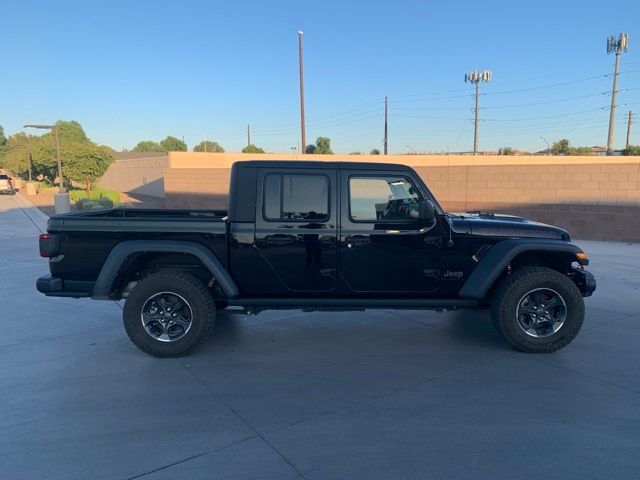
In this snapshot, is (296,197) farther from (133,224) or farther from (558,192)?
(558,192)

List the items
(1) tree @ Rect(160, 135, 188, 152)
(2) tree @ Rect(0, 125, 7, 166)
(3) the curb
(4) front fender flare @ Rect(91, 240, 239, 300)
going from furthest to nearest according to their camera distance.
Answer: (1) tree @ Rect(160, 135, 188, 152) < (2) tree @ Rect(0, 125, 7, 166) < (3) the curb < (4) front fender flare @ Rect(91, 240, 239, 300)

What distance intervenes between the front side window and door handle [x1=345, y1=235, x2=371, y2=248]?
0.18 m

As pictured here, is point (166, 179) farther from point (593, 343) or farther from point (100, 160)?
point (593, 343)

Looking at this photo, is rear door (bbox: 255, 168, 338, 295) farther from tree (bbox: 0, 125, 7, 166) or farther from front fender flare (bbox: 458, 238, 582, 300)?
tree (bbox: 0, 125, 7, 166)

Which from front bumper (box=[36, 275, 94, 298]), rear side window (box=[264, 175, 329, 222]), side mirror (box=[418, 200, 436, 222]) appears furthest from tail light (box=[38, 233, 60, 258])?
side mirror (box=[418, 200, 436, 222])

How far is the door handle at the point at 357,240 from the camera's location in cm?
480

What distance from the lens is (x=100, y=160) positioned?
28641 millimetres

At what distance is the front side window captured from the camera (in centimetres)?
486

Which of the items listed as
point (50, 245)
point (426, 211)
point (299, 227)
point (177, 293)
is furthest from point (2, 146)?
point (426, 211)

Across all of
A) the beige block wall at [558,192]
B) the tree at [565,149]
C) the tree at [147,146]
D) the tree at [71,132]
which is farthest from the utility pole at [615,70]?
the tree at [147,146]

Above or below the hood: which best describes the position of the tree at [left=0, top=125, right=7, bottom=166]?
above

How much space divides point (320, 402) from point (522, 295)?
Result: 7.64 feet

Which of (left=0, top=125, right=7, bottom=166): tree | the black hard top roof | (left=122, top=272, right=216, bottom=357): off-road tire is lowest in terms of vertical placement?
(left=122, top=272, right=216, bottom=357): off-road tire

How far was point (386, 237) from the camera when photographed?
4.80m
